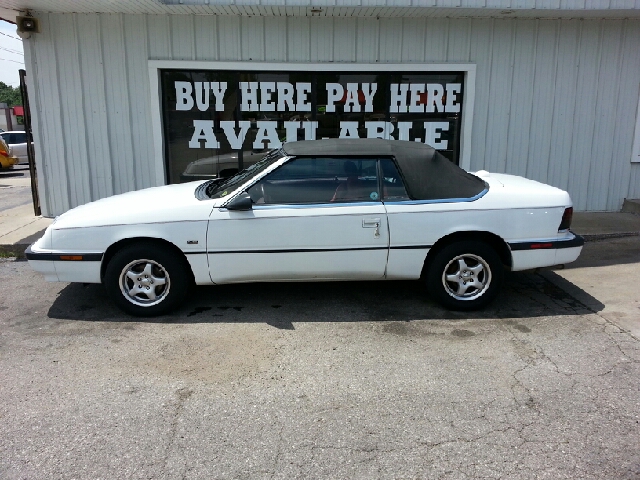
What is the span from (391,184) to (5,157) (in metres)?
17.8

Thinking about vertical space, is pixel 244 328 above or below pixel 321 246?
below

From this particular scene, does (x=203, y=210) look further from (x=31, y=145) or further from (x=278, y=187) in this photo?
(x=31, y=145)

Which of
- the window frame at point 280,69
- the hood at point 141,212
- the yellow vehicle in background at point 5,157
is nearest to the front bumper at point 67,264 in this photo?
the hood at point 141,212

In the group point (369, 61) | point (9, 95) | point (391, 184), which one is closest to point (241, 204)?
point (391, 184)

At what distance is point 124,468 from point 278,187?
8.98ft

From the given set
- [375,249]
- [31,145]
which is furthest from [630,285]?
[31,145]

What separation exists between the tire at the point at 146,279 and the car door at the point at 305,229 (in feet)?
1.12

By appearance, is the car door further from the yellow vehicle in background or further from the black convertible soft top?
the yellow vehicle in background

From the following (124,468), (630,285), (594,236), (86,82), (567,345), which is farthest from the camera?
(86,82)

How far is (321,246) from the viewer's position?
15.6 ft

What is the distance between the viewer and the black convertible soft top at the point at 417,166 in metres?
4.89

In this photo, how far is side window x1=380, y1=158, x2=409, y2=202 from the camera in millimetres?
4859

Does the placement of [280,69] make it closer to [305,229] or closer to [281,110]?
[281,110]

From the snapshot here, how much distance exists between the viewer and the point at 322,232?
4727mm
